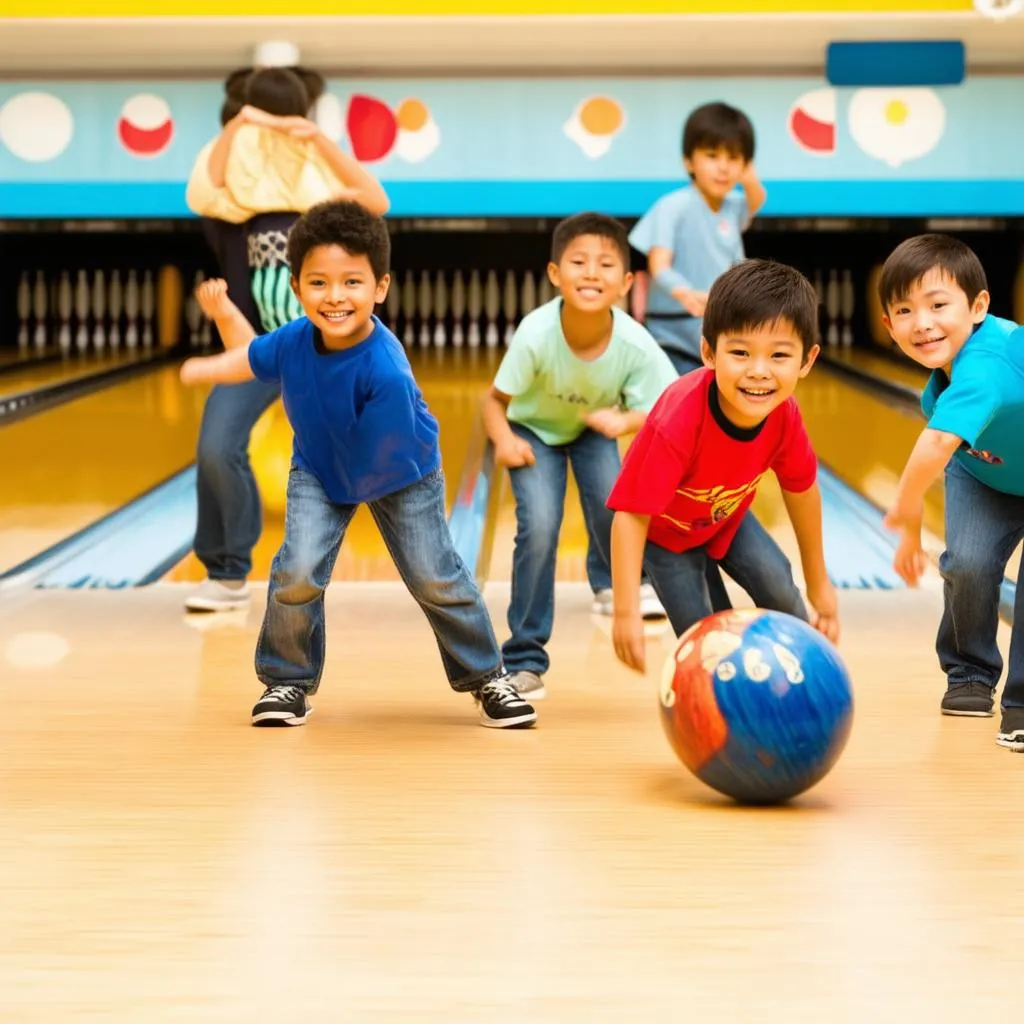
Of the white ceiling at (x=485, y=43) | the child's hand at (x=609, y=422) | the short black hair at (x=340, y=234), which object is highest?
the white ceiling at (x=485, y=43)

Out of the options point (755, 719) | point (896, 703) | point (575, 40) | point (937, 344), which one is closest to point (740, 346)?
point (937, 344)

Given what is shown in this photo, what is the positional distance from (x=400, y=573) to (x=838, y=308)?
24.1ft

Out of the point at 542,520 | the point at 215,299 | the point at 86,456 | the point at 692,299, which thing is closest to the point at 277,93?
the point at 692,299

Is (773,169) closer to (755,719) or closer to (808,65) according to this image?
(808,65)

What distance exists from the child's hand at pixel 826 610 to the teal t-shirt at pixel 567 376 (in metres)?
0.60

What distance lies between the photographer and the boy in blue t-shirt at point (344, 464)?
2.63 meters

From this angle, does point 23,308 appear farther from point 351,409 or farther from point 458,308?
point 351,409

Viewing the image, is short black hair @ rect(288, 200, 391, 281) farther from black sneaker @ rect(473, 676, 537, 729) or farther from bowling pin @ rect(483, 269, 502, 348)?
bowling pin @ rect(483, 269, 502, 348)

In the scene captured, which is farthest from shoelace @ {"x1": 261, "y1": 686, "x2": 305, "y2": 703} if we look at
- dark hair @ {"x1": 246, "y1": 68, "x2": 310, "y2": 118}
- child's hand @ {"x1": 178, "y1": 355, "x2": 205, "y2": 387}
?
dark hair @ {"x1": 246, "y1": 68, "x2": 310, "y2": 118}

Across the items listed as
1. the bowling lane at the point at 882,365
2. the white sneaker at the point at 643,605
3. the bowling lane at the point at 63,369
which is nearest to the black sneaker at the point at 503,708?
the white sneaker at the point at 643,605

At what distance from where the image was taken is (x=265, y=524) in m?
4.80

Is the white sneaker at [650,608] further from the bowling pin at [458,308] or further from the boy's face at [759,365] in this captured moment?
the bowling pin at [458,308]

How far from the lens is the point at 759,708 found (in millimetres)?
2158

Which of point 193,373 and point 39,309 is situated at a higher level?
point 193,373
